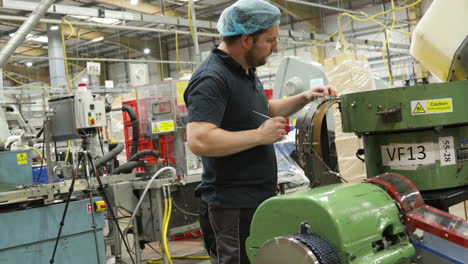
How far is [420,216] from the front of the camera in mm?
1158

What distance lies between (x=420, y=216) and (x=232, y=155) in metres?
0.58

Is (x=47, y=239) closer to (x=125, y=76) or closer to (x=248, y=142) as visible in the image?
Answer: (x=248, y=142)

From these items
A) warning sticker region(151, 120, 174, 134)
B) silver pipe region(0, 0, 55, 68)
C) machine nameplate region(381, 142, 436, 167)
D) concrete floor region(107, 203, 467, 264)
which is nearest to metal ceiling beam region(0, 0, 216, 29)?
silver pipe region(0, 0, 55, 68)

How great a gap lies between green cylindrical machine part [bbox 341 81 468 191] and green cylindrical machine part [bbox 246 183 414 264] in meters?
0.36

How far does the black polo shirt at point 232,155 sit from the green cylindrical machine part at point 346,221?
0.33m

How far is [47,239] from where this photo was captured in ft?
10.5

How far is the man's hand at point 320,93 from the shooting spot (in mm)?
1688

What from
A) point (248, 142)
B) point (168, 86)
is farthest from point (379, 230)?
point (168, 86)

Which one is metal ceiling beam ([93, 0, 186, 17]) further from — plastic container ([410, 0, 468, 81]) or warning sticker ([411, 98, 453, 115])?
warning sticker ([411, 98, 453, 115])

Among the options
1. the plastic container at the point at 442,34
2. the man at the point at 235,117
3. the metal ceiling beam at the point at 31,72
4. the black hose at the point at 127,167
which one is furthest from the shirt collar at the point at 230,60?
the metal ceiling beam at the point at 31,72

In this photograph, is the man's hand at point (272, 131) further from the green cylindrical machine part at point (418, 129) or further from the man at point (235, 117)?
the green cylindrical machine part at point (418, 129)

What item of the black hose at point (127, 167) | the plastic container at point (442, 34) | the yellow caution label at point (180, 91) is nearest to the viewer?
the plastic container at point (442, 34)

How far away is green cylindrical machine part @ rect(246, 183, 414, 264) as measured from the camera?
1000 millimetres

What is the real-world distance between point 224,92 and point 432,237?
27.1 inches
